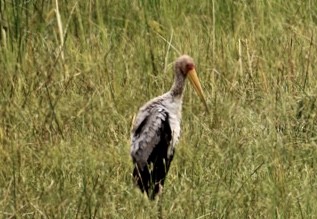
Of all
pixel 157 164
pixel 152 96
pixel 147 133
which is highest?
pixel 147 133

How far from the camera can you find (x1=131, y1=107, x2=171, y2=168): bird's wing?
14.5ft

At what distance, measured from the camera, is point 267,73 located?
588 cm

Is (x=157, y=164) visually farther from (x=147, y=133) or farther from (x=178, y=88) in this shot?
(x=178, y=88)

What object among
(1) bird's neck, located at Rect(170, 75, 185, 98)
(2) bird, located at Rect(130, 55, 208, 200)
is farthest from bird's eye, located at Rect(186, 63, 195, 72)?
(2) bird, located at Rect(130, 55, 208, 200)

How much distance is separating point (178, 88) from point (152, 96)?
105 centimetres

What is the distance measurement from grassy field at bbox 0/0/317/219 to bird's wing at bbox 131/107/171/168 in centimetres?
16

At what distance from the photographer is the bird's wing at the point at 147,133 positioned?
14.5ft

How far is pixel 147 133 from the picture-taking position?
14.5 feet

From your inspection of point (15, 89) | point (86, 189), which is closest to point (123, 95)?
point (15, 89)

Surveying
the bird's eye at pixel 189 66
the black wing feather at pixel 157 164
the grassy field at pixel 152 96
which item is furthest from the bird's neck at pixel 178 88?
the grassy field at pixel 152 96

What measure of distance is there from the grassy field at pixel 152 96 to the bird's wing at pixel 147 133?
0.53 feet

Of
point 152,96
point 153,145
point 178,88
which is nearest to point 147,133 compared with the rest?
point 153,145

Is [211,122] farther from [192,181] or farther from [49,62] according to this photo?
[49,62]

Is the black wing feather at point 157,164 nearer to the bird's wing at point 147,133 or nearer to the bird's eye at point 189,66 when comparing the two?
the bird's wing at point 147,133
